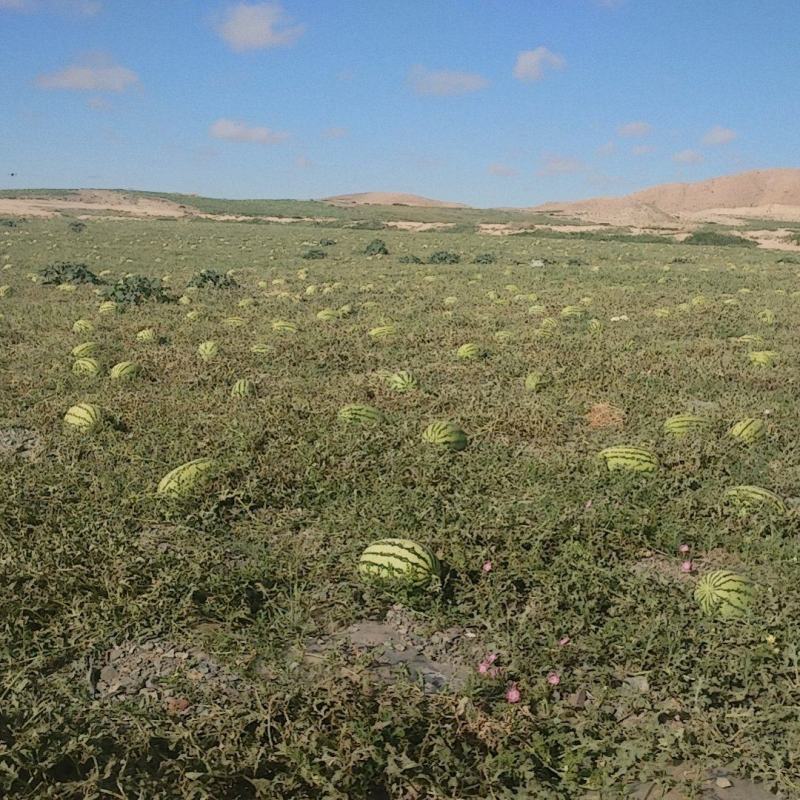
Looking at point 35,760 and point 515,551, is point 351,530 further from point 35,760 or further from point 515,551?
point 35,760

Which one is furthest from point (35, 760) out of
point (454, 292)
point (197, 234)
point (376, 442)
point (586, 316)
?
point (197, 234)

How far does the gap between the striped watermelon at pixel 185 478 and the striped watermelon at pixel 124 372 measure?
8.87ft

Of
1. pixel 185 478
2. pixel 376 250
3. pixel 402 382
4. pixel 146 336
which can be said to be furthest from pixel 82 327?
pixel 376 250

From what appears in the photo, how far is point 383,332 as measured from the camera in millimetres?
9203

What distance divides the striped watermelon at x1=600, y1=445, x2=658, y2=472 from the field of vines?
2.5 inches

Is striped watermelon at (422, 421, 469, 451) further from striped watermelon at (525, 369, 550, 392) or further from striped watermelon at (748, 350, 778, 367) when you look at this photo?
striped watermelon at (748, 350, 778, 367)

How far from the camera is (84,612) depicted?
3309 millimetres

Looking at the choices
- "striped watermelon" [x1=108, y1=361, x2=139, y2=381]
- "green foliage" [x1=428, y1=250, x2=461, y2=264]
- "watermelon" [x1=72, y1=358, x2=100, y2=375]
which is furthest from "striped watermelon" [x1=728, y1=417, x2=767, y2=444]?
"green foliage" [x1=428, y1=250, x2=461, y2=264]

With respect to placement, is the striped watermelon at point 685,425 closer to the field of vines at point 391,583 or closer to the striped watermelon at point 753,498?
the field of vines at point 391,583

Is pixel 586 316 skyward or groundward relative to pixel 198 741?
skyward

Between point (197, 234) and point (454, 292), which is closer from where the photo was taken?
point (454, 292)

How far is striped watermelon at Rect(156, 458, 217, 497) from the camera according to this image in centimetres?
441

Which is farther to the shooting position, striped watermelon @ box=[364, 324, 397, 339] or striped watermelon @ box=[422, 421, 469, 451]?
striped watermelon @ box=[364, 324, 397, 339]

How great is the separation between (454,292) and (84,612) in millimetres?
10940
